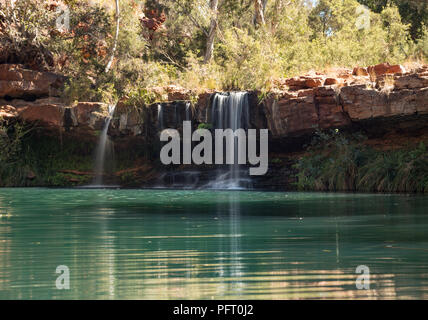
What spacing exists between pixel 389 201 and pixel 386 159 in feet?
19.3

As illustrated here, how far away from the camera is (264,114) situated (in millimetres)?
24859

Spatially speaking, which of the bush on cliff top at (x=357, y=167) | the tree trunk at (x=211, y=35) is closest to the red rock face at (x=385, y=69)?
the bush on cliff top at (x=357, y=167)

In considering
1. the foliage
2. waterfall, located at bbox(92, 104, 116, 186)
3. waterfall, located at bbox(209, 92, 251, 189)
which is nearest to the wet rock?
the foliage

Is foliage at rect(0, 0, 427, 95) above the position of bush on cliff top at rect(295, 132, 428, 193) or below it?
above

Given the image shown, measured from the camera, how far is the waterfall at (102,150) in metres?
28.2

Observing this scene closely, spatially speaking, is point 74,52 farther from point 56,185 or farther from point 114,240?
point 114,240

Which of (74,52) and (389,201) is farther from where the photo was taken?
(74,52)

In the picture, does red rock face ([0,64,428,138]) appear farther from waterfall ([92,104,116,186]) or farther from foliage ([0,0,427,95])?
foliage ([0,0,427,95])

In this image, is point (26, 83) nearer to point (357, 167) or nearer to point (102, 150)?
point (102, 150)

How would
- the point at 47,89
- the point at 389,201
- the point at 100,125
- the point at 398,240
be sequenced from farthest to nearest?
the point at 47,89 → the point at 100,125 → the point at 389,201 → the point at 398,240

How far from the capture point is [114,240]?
27.3 ft

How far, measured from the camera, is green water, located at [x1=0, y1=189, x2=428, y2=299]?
5105 millimetres

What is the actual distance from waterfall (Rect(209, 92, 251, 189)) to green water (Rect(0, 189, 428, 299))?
40.0ft
